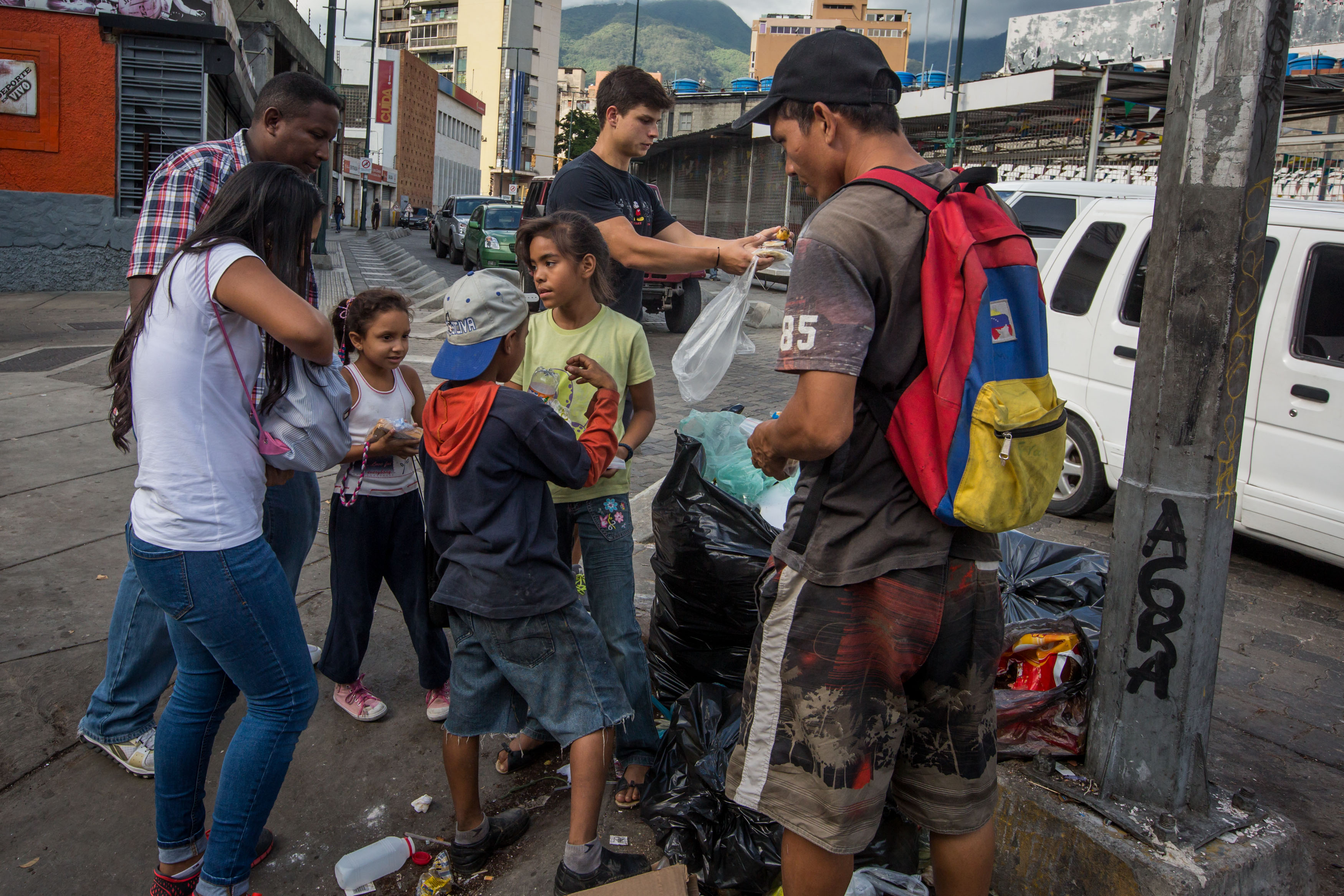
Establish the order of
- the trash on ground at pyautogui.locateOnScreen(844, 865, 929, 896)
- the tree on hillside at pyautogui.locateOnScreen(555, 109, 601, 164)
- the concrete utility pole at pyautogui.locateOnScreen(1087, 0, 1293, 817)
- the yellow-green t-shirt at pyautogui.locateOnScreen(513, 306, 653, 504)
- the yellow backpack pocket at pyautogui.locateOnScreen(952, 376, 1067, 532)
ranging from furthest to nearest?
the tree on hillside at pyautogui.locateOnScreen(555, 109, 601, 164) < the yellow-green t-shirt at pyautogui.locateOnScreen(513, 306, 653, 504) < the trash on ground at pyautogui.locateOnScreen(844, 865, 929, 896) < the concrete utility pole at pyautogui.locateOnScreen(1087, 0, 1293, 817) < the yellow backpack pocket at pyautogui.locateOnScreen(952, 376, 1067, 532)

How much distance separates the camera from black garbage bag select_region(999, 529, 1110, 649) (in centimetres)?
310

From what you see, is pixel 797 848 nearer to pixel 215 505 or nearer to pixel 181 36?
pixel 215 505

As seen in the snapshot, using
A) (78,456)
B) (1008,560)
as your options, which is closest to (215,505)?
(1008,560)

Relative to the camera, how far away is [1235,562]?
5.14 meters

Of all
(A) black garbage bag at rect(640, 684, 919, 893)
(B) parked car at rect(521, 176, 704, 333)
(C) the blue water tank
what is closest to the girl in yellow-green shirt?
(A) black garbage bag at rect(640, 684, 919, 893)

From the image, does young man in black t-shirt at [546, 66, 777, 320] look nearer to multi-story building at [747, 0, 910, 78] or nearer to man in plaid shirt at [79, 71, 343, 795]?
man in plaid shirt at [79, 71, 343, 795]

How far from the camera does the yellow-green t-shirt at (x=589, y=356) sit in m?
2.76

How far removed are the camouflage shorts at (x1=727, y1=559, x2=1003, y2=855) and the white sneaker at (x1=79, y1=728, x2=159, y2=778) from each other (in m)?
1.96

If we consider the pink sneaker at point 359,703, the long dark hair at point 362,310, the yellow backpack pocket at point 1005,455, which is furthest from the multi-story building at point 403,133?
the yellow backpack pocket at point 1005,455

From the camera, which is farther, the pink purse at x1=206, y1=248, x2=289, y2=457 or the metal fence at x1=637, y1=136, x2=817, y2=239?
the metal fence at x1=637, y1=136, x2=817, y2=239

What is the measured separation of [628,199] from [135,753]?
2336 mm

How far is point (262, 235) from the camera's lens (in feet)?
6.70

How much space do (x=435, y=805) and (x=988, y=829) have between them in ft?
5.40

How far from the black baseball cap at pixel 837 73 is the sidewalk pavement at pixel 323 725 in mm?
1953
